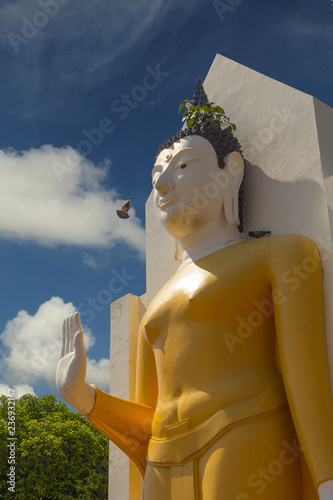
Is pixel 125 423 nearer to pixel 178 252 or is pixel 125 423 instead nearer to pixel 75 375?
pixel 75 375

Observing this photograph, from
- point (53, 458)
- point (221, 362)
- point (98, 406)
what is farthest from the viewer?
point (53, 458)

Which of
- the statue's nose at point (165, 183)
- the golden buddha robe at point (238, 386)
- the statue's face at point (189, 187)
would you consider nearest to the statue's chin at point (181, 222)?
the statue's face at point (189, 187)

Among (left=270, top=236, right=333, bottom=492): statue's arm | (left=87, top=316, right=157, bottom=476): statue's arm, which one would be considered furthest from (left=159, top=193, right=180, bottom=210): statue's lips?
(left=87, top=316, right=157, bottom=476): statue's arm

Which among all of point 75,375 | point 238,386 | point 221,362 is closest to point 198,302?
point 221,362

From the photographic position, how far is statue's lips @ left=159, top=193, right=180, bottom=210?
16.5ft

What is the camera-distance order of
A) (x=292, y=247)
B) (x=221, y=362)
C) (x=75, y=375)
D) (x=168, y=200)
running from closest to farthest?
(x=221, y=362) → (x=292, y=247) → (x=75, y=375) → (x=168, y=200)

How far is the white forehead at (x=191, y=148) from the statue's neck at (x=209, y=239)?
2.11ft

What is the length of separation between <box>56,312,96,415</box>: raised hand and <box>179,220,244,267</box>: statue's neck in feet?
3.90

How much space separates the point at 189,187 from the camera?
4992 millimetres

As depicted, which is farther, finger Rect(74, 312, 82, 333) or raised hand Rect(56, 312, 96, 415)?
finger Rect(74, 312, 82, 333)

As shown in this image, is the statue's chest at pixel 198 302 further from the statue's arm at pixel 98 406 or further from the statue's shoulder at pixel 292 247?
the statue's arm at pixel 98 406

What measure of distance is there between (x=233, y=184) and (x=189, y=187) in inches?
18.2

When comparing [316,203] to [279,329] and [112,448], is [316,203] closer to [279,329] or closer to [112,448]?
[279,329]

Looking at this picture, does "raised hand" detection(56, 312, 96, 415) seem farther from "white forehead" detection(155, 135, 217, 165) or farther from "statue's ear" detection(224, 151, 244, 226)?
"white forehead" detection(155, 135, 217, 165)
